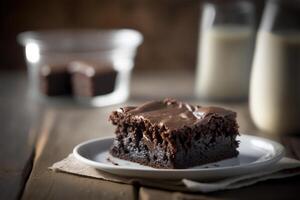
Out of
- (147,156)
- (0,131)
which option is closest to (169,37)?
(0,131)

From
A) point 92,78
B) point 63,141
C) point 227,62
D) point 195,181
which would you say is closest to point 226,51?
point 227,62

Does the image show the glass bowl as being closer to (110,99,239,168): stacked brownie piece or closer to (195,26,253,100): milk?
(195,26,253,100): milk

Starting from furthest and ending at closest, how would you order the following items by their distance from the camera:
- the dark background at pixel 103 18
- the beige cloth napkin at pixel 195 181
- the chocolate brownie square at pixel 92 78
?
the dark background at pixel 103 18
the chocolate brownie square at pixel 92 78
the beige cloth napkin at pixel 195 181

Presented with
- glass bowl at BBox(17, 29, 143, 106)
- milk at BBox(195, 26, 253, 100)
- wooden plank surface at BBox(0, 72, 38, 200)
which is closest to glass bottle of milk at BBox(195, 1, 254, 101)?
milk at BBox(195, 26, 253, 100)

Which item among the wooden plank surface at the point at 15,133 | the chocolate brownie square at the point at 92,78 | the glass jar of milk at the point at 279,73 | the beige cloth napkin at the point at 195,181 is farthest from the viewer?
the chocolate brownie square at the point at 92,78

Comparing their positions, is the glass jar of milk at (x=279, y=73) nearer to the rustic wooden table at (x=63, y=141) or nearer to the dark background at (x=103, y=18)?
the rustic wooden table at (x=63, y=141)

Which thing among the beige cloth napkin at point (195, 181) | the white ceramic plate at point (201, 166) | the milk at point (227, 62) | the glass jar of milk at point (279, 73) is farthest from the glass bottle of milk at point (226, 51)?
the beige cloth napkin at point (195, 181)

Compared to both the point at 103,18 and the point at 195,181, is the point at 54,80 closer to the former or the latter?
the point at 103,18
